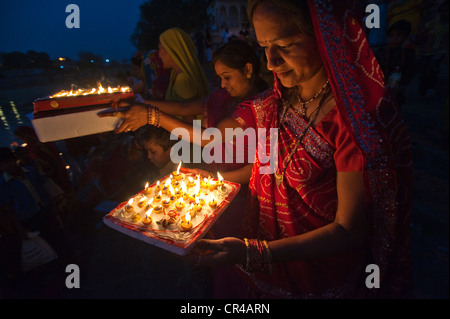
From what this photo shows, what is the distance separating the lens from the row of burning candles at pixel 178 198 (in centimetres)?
183

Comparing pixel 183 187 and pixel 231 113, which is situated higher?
pixel 231 113

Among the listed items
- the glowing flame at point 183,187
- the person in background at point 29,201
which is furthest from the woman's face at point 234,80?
the person in background at point 29,201

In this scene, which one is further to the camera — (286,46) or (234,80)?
(234,80)

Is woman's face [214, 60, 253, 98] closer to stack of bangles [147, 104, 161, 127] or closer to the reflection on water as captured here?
stack of bangles [147, 104, 161, 127]

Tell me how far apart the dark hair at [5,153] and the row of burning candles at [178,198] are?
2503 millimetres

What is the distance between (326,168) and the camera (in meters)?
1.39

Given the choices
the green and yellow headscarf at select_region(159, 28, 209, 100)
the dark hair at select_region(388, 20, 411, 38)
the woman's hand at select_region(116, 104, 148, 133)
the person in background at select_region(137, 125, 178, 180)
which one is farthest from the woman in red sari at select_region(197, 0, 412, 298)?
the dark hair at select_region(388, 20, 411, 38)

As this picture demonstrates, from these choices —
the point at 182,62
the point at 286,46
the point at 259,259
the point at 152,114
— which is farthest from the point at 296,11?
the point at 182,62

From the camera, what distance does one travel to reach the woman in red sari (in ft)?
3.94

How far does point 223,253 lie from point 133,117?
1.44 metres

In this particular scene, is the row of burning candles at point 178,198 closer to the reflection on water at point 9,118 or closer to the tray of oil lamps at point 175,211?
the tray of oil lamps at point 175,211

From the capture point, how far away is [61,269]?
3715 millimetres

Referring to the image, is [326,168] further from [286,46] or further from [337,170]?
[286,46]
